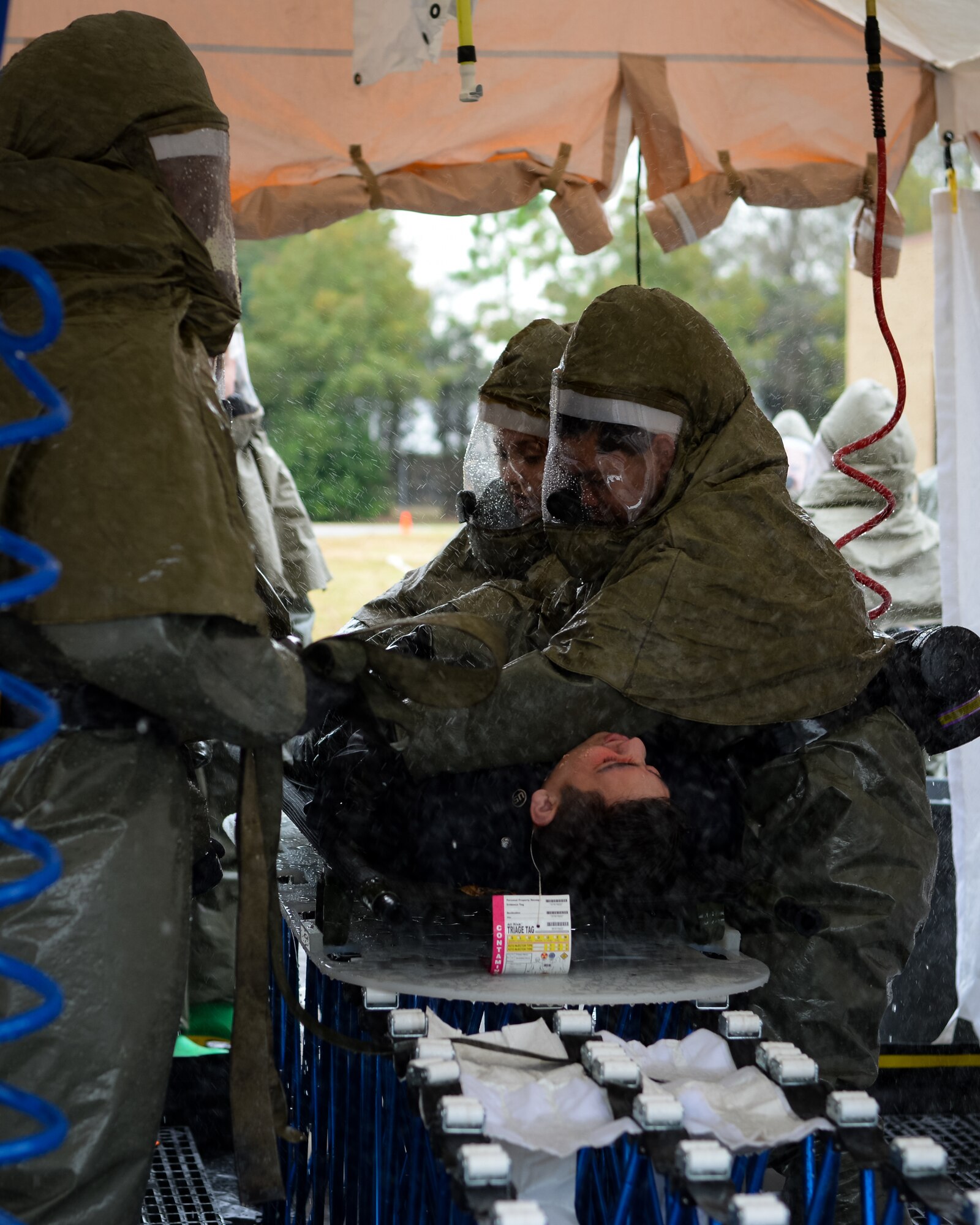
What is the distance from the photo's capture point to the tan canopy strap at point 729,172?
386 cm

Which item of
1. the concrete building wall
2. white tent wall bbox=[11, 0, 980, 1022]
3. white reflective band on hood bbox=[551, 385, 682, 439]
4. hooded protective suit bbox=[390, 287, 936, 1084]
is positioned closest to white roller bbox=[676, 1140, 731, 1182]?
hooded protective suit bbox=[390, 287, 936, 1084]

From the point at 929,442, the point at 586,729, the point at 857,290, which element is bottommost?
the point at 586,729

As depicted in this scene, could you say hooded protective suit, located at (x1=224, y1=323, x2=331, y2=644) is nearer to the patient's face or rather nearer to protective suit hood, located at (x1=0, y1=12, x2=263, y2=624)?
the patient's face

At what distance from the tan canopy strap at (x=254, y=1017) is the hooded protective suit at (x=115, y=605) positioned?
0.27 feet

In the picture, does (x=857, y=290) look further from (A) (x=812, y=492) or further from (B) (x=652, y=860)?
(B) (x=652, y=860)

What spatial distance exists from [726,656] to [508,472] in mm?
1011

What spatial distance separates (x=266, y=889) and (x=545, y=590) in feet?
3.98

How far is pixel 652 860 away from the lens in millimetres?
2150

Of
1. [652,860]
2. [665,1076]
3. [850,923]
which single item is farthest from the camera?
[850,923]

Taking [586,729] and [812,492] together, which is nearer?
[586,729]

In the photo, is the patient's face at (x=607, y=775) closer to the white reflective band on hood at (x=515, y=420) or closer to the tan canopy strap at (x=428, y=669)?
the tan canopy strap at (x=428, y=669)

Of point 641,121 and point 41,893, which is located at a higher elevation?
point 641,121

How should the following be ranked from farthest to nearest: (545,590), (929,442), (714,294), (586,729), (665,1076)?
1. (714,294)
2. (929,442)
3. (545,590)
4. (586,729)
5. (665,1076)

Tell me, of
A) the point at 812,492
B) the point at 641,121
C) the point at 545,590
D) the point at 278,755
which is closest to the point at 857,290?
the point at 812,492
